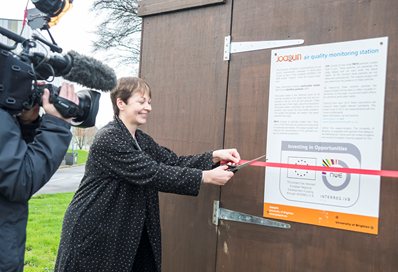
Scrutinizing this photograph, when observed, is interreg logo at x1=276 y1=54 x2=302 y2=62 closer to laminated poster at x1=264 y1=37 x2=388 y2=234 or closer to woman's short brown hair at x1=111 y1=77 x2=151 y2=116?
laminated poster at x1=264 y1=37 x2=388 y2=234

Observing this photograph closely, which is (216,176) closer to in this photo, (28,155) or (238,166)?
(238,166)

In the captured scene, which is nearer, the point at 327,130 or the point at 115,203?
the point at 327,130

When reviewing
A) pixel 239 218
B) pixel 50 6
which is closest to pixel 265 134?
pixel 239 218

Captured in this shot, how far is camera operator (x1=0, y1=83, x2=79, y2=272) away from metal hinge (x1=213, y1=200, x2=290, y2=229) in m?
1.22

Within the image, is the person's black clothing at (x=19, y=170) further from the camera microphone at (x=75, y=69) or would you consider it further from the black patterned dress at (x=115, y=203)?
the black patterned dress at (x=115, y=203)

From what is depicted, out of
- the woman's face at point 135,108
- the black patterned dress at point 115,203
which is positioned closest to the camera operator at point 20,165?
the black patterned dress at point 115,203

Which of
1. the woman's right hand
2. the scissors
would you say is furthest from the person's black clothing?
the scissors

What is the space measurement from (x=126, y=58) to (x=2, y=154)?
456 inches

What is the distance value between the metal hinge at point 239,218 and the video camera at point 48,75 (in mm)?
1136

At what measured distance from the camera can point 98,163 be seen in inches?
96.3

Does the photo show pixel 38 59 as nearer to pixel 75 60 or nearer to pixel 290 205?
pixel 75 60

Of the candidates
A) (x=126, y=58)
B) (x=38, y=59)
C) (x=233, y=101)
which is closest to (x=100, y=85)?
(x=38, y=59)

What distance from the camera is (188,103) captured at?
2943 mm

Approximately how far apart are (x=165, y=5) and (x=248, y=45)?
83cm
